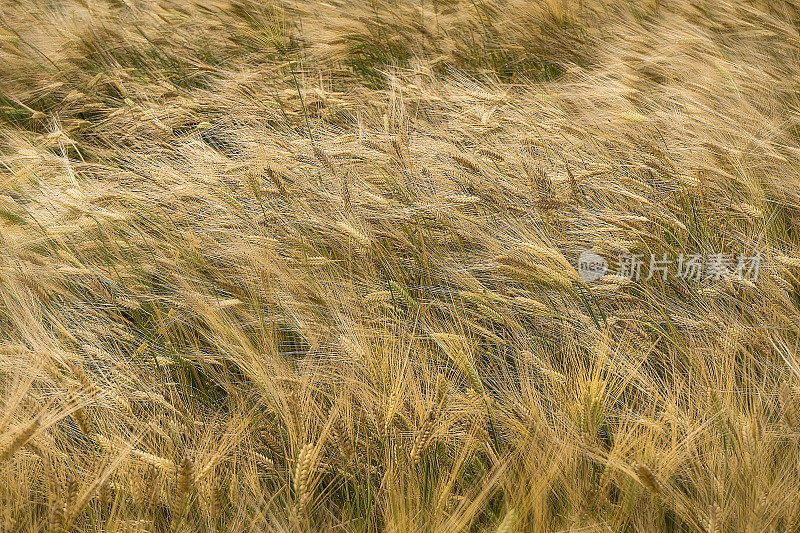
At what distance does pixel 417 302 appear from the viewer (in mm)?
1470

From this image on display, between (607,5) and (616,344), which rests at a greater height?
(607,5)

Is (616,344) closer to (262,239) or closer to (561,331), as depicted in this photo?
(561,331)

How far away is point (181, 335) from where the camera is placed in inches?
58.0

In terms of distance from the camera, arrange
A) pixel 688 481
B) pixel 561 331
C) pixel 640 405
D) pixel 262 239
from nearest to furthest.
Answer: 1. pixel 688 481
2. pixel 640 405
3. pixel 561 331
4. pixel 262 239

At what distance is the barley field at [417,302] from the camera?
1006 millimetres

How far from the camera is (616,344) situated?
1320 millimetres

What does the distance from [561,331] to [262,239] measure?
805mm

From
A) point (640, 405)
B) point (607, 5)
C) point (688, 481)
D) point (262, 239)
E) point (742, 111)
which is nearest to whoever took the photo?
point (688, 481)

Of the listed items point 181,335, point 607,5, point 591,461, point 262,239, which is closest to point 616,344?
point 591,461

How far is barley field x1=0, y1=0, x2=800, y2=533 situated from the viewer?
1006mm

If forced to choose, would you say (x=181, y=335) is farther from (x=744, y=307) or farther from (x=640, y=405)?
(x=744, y=307)

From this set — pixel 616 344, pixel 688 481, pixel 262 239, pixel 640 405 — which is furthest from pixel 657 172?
pixel 262 239

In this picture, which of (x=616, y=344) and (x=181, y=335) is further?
(x=181, y=335)

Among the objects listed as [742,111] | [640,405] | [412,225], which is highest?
[742,111]
